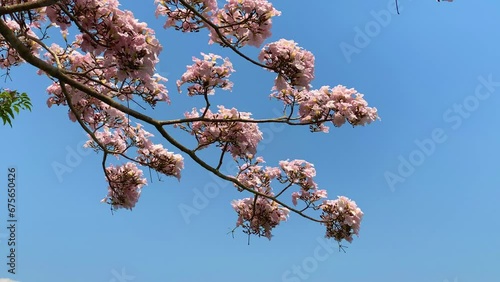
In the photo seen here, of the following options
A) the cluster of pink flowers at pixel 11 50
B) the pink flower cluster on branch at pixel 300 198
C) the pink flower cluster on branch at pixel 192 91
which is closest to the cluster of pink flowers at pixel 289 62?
A: the pink flower cluster on branch at pixel 192 91

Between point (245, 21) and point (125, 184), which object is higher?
point (245, 21)

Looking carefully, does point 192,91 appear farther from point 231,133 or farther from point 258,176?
point 258,176

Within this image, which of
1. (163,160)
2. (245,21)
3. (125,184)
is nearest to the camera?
(245,21)

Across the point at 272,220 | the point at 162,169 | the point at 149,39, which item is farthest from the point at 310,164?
the point at 149,39

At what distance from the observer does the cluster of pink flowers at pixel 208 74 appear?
4391 millimetres

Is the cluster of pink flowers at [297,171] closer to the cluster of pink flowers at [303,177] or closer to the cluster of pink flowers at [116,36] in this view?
the cluster of pink flowers at [303,177]

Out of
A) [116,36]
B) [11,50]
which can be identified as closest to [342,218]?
[116,36]

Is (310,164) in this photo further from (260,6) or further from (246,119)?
(260,6)

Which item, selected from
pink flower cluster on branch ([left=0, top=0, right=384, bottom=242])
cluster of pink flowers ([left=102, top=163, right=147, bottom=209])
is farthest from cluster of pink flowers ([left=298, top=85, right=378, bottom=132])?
cluster of pink flowers ([left=102, top=163, right=147, bottom=209])

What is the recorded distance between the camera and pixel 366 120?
454cm

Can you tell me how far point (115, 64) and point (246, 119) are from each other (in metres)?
1.36

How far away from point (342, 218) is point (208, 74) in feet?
8.58

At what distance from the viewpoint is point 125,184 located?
5746mm

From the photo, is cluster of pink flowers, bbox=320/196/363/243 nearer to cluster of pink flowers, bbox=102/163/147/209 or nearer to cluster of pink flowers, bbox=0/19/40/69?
cluster of pink flowers, bbox=102/163/147/209
